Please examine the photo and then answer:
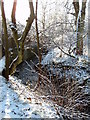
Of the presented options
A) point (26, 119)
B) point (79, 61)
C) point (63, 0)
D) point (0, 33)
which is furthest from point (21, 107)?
point (63, 0)

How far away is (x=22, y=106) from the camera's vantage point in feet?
10.1

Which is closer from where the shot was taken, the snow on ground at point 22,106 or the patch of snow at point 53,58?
the snow on ground at point 22,106

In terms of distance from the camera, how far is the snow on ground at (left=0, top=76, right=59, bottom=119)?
2.85 m

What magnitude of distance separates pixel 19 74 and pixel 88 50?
143 inches

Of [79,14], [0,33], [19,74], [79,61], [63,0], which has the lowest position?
[19,74]

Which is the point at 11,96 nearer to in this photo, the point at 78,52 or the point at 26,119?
the point at 26,119

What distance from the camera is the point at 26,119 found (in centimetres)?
275

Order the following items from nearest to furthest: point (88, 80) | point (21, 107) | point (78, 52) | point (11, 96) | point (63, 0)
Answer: point (21, 107) → point (11, 96) → point (88, 80) → point (78, 52) → point (63, 0)

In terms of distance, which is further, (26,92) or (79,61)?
(79,61)

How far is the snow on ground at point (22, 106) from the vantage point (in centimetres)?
285

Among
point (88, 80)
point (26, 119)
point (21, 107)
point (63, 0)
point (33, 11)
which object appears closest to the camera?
point (26, 119)

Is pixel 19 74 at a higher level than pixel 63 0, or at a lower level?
lower

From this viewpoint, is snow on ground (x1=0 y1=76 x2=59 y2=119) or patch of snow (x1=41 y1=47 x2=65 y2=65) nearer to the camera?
snow on ground (x1=0 y1=76 x2=59 y2=119)

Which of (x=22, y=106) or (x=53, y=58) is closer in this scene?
(x=22, y=106)
